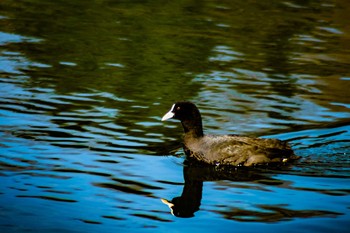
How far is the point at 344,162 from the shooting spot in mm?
10133

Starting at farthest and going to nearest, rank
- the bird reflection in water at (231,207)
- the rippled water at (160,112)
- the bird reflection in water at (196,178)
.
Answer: the bird reflection in water at (196,178), the rippled water at (160,112), the bird reflection in water at (231,207)

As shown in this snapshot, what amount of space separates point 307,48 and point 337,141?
7448 mm

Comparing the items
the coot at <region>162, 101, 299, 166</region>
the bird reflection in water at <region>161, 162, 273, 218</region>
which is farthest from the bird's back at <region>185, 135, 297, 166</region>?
the bird reflection in water at <region>161, 162, 273, 218</region>

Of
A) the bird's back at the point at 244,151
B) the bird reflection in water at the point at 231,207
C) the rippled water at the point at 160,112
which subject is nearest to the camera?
the bird reflection in water at the point at 231,207

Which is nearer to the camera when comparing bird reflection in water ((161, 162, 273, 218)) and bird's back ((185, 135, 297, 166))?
bird reflection in water ((161, 162, 273, 218))

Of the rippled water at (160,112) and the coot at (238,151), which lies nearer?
the rippled water at (160,112)

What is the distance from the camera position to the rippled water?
26.5 ft

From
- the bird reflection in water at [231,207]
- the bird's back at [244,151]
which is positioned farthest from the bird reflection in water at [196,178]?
the bird's back at [244,151]

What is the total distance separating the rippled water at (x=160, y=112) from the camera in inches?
318

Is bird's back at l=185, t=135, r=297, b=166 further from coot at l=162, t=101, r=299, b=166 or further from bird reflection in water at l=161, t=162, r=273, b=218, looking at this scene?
bird reflection in water at l=161, t=162, r=273, b=218

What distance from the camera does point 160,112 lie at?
1249cm

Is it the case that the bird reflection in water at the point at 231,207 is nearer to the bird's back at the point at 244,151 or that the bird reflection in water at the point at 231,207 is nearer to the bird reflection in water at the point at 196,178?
the bird reflection in water at the point at 196,178

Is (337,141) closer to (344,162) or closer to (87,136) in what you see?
(344,162)

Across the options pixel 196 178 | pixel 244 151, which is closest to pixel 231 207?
pixel 196 178
